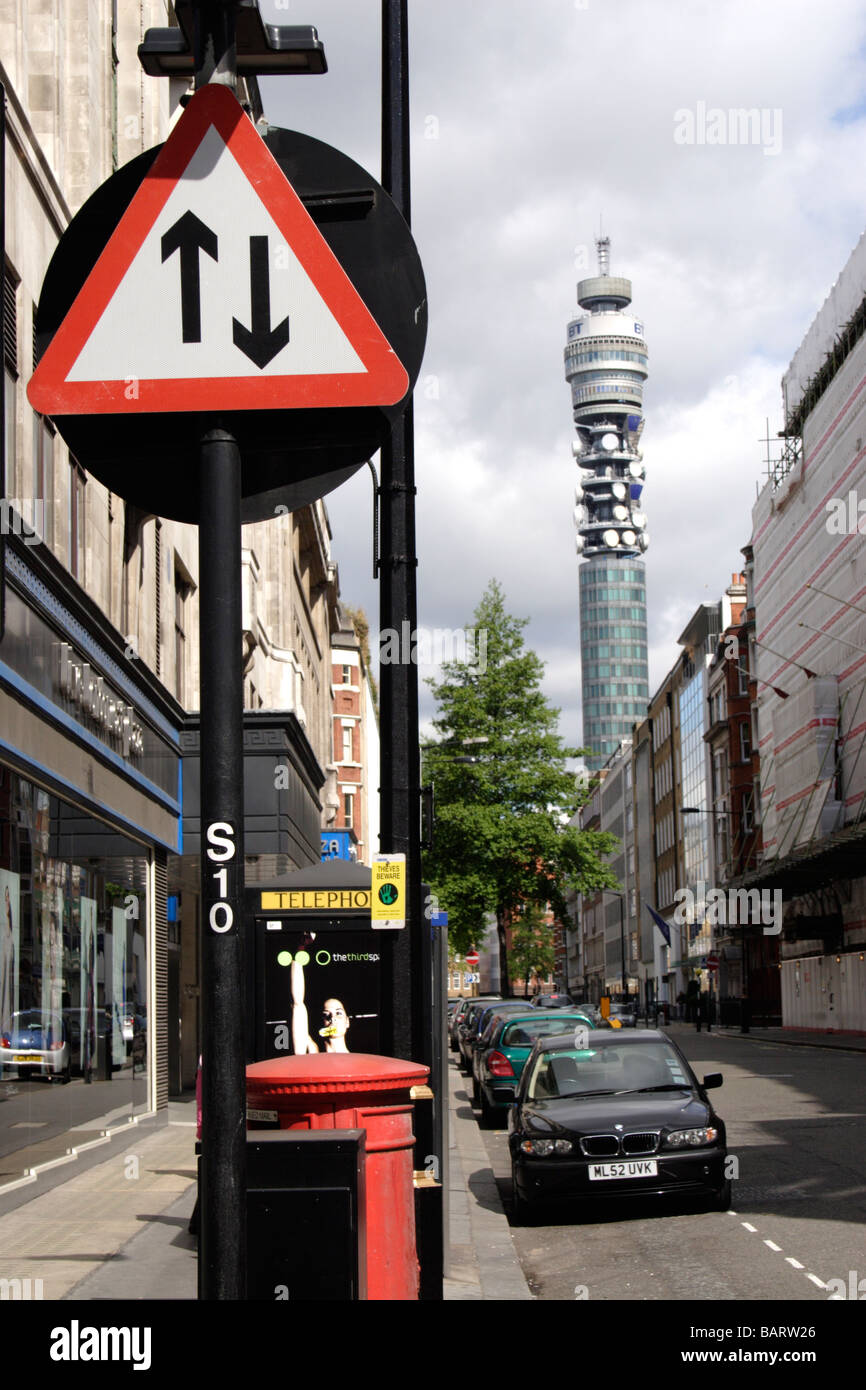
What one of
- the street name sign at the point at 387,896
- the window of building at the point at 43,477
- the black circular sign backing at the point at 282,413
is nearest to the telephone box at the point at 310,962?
the window of building at the point at 43,477

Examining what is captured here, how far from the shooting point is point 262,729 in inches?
1153

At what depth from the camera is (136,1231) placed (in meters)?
12.0

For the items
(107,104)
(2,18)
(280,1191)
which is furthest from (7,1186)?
(107,104)

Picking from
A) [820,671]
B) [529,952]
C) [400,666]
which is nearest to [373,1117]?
[400,666]

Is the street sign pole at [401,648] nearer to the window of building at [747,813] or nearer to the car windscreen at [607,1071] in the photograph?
the car windscreen at [607,1071]

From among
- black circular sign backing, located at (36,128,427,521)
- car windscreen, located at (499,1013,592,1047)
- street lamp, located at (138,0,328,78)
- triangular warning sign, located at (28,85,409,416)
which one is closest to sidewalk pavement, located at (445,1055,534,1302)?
car windscreen, located at (499,1013,592,1047)

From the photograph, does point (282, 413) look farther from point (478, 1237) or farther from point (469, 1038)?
point (469, 1038)

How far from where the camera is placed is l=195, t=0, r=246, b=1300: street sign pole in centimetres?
288

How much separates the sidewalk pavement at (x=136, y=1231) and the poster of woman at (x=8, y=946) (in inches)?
60.2

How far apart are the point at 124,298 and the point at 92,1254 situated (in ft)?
29.0

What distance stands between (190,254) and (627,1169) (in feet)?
36.0
